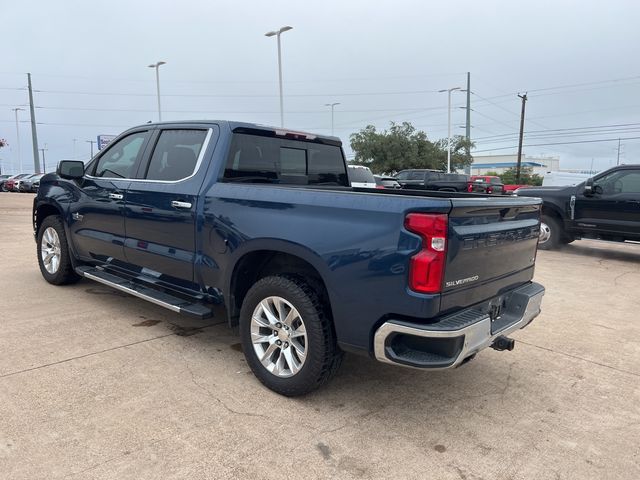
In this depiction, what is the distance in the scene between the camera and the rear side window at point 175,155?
4.16 m

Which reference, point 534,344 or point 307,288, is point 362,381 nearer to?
point 307,288

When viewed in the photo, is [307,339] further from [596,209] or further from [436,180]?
[436,180]

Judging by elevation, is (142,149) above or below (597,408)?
above

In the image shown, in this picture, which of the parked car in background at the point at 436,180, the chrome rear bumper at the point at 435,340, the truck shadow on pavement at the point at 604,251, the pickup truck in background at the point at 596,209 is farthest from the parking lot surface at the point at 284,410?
the parked car in background at the point at 436,180

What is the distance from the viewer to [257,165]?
4.22 m

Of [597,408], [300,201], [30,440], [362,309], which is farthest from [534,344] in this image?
[30,440]

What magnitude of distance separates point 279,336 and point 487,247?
148cm

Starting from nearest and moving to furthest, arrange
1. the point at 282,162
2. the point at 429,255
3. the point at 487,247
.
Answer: the point at 429,255, the point at 487,247, the point at 282,162

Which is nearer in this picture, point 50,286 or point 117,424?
point 117,424

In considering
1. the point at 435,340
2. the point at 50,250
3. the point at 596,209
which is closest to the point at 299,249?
the point at 435,340

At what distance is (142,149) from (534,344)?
4.08m

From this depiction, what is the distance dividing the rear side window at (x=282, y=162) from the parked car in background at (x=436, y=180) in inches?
699

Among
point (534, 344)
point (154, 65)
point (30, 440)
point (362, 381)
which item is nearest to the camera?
point (30, 440)

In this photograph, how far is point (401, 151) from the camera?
4659 cm
